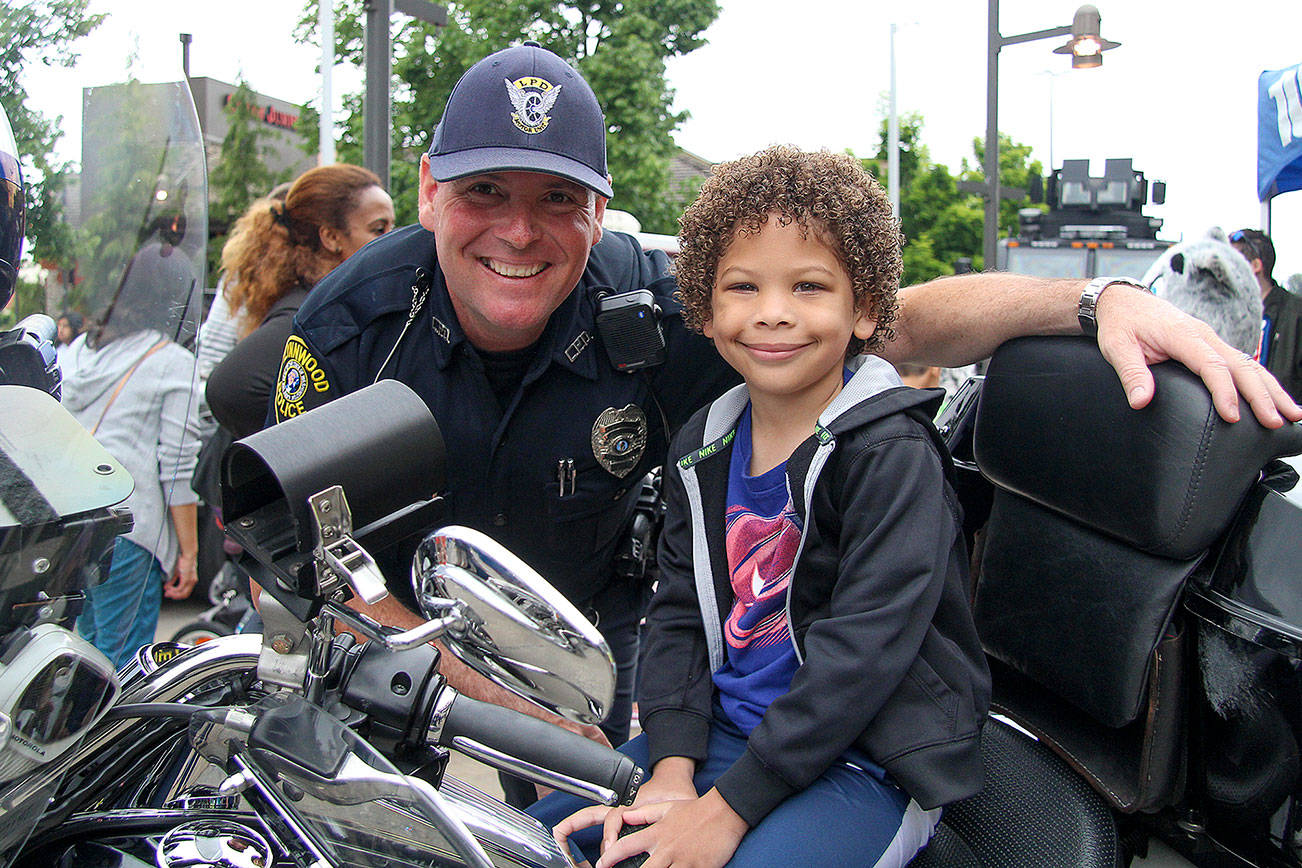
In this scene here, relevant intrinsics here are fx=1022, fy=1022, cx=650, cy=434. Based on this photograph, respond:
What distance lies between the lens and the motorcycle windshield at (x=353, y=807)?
902 mm

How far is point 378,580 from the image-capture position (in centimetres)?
91

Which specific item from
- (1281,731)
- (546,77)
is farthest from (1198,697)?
(546,77)

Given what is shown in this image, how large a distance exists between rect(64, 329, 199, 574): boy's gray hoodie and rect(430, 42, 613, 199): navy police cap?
66 cm

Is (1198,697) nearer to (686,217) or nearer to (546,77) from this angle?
(686,217)

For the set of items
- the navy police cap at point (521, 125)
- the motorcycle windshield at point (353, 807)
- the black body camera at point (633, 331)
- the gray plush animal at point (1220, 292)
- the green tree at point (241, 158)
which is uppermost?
the green tree at point (241, 158)

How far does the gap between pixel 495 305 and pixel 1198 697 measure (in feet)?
4.40

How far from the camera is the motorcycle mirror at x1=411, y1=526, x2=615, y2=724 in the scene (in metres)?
0.88

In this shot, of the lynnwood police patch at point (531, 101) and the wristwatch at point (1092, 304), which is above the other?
the lynnwood police patch at point (531, 101)

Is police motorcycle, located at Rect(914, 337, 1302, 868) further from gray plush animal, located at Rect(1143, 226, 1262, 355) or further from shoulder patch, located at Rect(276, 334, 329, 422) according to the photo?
shoulder patch, located at Rect(276, 334, 329, 422)

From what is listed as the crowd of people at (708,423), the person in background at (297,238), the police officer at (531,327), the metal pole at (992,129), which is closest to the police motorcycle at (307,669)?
the crowd of people at (708,423)

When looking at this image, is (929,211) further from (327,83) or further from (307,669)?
(307,669)

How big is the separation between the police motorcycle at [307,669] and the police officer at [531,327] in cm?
74

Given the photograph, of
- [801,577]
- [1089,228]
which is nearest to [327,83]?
[1089,228]

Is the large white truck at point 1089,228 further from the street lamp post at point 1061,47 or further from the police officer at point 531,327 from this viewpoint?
the police officer at point 531,327
